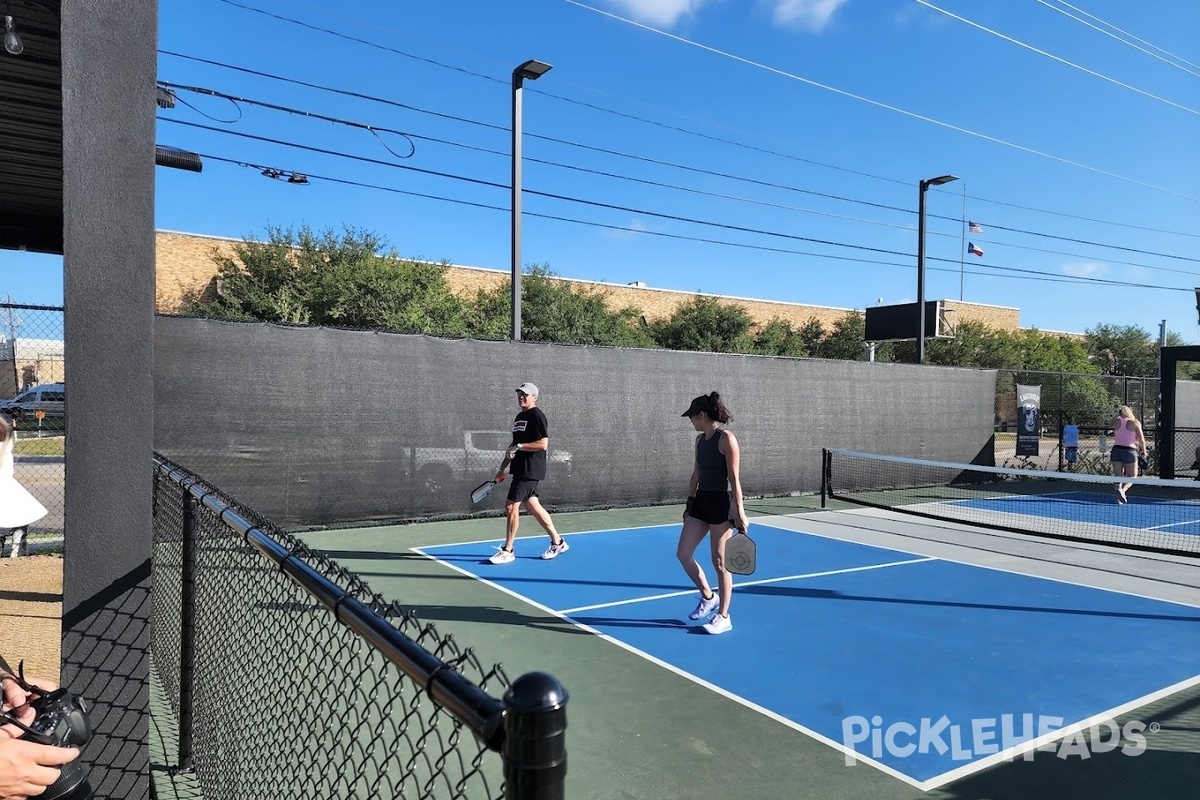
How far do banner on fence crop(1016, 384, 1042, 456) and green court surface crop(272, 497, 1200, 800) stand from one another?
15.0 metres

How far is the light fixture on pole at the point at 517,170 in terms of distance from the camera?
38.0 feet

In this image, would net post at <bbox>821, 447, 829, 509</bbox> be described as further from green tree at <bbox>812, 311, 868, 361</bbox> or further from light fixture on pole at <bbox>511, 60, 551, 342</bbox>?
green tree at <bbox>812, 311, 868, 361</bbox>

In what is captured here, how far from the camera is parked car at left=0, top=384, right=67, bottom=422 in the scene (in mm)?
8516

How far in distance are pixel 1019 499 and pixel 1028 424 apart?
201 inches

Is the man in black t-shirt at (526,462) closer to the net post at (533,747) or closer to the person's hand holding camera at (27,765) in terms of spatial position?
the person's hand holding camera at (27,765)

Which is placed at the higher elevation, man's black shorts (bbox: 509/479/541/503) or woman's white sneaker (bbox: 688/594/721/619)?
man's black shorts (bbox: 509/479/541/503)

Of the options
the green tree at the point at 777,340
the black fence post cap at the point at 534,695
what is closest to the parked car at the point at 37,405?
the black fence post cap at the point at 534,695

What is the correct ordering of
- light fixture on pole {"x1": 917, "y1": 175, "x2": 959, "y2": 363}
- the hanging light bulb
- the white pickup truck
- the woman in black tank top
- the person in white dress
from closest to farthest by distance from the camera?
the person in white dress < the hanging light bulb < the woman in black tank top < the white pickup truck < light fixture on pole {"x1": 917, "y1": 175, "x2": 959, "y2": 363}

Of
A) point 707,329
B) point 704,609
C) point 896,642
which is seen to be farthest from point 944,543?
point 707,329

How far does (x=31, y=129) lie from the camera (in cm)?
502

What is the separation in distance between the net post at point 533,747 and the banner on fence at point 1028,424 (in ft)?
66.9

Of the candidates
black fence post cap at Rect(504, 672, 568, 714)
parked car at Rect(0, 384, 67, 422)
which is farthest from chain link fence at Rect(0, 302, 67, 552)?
black fence post cap at Rect(504, 672, 568, 714)

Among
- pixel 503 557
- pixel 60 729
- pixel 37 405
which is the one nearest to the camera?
pixel 60 729
